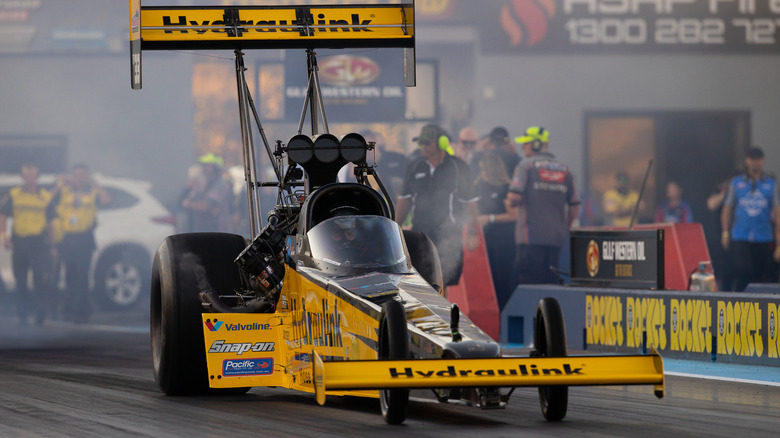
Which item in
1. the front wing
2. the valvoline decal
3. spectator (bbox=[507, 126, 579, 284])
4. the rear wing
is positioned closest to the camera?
the front wing

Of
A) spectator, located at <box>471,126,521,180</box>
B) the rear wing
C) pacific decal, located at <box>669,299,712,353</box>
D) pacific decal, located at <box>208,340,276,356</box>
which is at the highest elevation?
the rear wing

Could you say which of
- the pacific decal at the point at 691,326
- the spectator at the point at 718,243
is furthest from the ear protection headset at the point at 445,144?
the spectator at the point at 718,243

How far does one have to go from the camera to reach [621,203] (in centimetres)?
2612

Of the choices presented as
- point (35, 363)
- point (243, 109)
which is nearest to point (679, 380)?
point (243, 109)

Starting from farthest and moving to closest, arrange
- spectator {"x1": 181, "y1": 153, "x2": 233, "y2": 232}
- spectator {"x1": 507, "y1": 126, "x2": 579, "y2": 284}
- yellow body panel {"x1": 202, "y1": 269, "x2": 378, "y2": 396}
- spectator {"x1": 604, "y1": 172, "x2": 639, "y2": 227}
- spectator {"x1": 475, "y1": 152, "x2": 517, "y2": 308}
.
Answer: spectator {"x1": 604, "y1": 172, "x2": 639, "y2": 227}, spectator {"x1": 181, "y1": 153, "x2": 233, "y2": 232}, spectator {"x1": 475, "y1": 152, "x2": 517, "y2": 308}, spectator {"x1": 507, "y1": 126, "x2": 579, "y2": 284}, yellow body panel {"x1": 202, "y1": 269, "x2": 378, "y2": 396}

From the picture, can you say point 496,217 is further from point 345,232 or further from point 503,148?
point 345,232

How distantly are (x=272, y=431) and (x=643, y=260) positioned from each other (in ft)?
24.0

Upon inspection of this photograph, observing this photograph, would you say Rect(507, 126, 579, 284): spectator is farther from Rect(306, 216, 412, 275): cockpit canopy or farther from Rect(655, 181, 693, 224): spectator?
Rect(306, 216, 412, 275): cockpit canopy

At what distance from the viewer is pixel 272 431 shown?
8.77 meters

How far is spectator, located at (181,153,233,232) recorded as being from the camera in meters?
23.5

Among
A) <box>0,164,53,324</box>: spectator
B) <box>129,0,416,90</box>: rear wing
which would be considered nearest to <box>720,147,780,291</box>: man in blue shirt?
<box>129,0,416,90</box>: rear wing

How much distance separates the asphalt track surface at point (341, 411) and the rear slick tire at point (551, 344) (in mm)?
115

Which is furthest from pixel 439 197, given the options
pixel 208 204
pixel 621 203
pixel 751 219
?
pixel 621 203

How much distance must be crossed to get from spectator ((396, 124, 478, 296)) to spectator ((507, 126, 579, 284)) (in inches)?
49.9
